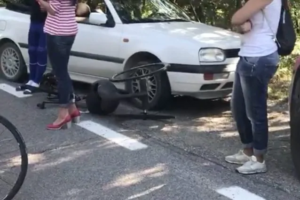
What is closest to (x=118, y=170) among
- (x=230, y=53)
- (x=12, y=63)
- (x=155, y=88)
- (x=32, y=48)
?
(x=155, y=88)

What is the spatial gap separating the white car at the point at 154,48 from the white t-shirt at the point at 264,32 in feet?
6.52

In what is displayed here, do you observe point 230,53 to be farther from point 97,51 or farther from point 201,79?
point 97,51

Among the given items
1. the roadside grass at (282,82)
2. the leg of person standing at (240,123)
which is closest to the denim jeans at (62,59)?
the leg of person standing at (240,123)

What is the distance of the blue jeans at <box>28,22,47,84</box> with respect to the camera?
8195mm

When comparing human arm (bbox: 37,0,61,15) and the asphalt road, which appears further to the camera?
human arm (bbox: 37,0,61,15)

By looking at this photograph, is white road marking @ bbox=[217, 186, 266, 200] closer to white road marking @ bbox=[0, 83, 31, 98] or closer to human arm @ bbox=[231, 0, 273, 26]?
human arm @ bbox=[231, 0, 273, 26]

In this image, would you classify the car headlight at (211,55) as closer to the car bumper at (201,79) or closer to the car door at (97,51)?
the car bumper at (201,79)

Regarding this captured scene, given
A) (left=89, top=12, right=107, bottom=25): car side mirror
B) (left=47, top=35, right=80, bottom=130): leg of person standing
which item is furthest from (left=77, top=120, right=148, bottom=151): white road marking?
(left=89, top=12, right=107, bottom=25): car side mirror

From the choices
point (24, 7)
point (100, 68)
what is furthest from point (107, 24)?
point (24, 7)

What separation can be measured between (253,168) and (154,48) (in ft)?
8.09

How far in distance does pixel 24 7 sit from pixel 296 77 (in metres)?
5.08

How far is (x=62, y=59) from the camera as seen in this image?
6.40m

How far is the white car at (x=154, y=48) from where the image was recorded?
7062 millimetres

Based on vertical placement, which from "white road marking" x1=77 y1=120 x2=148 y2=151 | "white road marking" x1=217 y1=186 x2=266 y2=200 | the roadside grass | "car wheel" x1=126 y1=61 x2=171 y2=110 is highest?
"car wheel" x1=126 y1=61 x2=171 y2=110
